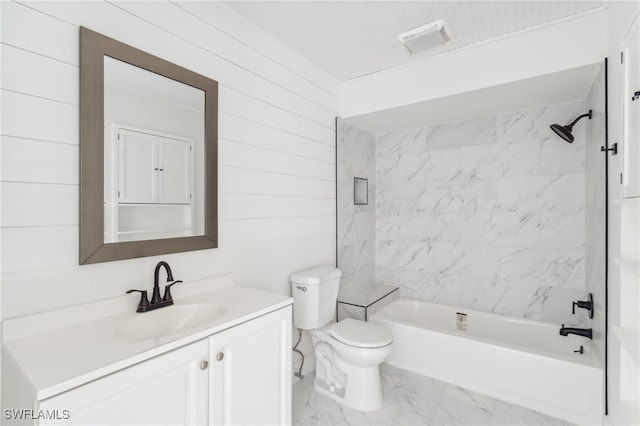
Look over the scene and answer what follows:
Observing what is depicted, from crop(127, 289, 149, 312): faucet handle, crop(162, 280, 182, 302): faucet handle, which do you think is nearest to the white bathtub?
crop(162, 280, 182, 302): faucet handle

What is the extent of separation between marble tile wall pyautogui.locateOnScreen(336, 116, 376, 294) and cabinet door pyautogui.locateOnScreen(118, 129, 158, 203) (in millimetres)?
1727

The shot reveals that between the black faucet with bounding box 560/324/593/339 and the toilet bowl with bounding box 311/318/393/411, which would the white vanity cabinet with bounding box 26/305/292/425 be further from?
the black faucet with bounding box 560/324/593/339

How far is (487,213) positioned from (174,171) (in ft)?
8.90

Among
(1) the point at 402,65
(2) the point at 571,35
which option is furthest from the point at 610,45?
(1) the point at 402,65

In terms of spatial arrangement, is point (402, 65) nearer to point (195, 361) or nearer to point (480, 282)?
point (480, 282)

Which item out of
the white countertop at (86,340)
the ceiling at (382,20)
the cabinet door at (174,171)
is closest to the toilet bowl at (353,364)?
the white countertop at (86,340)

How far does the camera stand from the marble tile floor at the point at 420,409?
6.73 feet

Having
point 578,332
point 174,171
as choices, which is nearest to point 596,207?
point 578,332

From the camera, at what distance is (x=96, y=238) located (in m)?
1.36

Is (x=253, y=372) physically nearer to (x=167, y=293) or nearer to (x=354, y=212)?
(x=167, y=293)

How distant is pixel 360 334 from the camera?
88.7 inches

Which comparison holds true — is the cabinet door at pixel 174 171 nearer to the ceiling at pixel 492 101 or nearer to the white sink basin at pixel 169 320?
the white sink basin at pixel 169 320

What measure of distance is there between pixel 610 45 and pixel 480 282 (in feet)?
6.65

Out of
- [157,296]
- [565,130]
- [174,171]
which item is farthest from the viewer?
[565,130]
